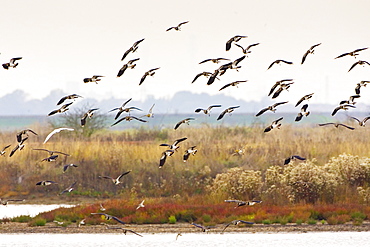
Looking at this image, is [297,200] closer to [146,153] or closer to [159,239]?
[159,239]

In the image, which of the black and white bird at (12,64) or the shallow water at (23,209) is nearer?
the black and white bird at (12,64)

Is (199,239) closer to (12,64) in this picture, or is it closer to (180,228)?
(180,228)

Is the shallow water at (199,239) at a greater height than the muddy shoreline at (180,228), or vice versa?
the muddy shoreline at (180,228)

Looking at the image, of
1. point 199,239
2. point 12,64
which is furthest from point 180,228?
point 12,64

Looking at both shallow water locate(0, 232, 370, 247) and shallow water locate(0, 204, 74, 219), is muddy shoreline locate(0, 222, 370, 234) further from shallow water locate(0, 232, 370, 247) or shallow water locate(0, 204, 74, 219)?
shallow water locate(0, 204, 74, 219)

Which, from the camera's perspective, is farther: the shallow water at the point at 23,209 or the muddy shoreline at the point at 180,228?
the shallow water at the point at 23,209

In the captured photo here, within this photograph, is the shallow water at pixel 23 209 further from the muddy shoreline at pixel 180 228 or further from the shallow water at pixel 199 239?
the shallow water at pixel 199 239

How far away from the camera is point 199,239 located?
27391mm

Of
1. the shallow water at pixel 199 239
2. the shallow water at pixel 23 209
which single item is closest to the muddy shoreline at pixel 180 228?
the shallow water at pixel 199 239

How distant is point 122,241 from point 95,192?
1039cm

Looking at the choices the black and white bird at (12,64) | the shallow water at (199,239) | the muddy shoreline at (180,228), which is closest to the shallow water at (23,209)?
the muddy shoreline at (180,228)

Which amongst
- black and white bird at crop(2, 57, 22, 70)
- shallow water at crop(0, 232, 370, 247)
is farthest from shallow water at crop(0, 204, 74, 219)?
black and white bird at crop(2, 57, 22, 70)

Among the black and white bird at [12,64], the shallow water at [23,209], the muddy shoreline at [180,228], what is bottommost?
the shallow water at [23,209]

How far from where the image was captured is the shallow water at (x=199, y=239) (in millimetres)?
26188
